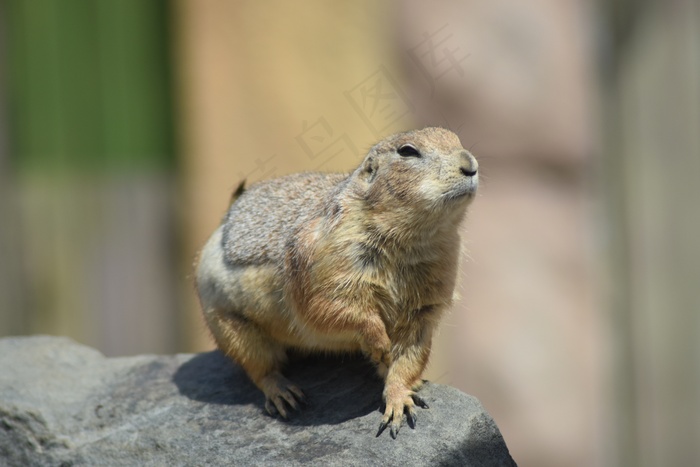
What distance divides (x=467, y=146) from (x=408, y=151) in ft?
12.1

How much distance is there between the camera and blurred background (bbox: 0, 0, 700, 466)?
7512 mm

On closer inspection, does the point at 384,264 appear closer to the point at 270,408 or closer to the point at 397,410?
the point at 397,410

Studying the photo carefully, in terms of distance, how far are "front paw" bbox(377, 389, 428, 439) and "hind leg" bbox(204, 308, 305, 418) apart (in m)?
0.61

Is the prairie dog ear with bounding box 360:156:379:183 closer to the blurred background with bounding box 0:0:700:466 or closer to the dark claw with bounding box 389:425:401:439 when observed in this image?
the dark claw with bounding box 389:425:401:439

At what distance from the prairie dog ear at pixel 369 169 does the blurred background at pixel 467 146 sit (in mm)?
3435

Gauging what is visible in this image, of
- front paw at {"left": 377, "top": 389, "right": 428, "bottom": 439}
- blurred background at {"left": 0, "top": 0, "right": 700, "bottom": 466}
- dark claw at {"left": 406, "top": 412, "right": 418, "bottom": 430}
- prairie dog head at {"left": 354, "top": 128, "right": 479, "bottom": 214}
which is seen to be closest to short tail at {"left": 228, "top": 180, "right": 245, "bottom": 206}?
prairie dog head at {"left": 354, "top": 128, "right": 479, "bottom": 214}

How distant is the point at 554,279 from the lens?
25.0 ft

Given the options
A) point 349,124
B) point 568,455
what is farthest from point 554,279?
point 349,124

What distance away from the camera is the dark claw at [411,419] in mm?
3764

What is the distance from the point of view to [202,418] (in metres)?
4.25

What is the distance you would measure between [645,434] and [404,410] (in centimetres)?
436

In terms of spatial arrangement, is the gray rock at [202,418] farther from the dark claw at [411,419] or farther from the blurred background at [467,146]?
the blurred background at [467,146]

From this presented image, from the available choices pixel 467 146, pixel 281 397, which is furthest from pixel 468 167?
pixel 467 146

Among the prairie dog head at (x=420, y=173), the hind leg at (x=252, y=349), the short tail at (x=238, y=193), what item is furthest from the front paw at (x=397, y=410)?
the short tail at (x=238, y=193)
